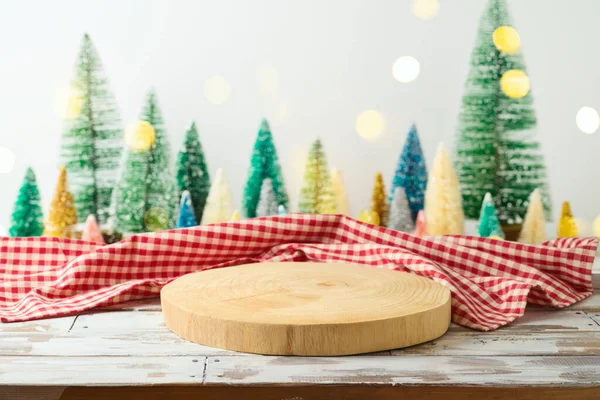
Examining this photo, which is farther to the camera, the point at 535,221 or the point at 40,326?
the point at 535,221

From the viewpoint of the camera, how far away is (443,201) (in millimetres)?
1803

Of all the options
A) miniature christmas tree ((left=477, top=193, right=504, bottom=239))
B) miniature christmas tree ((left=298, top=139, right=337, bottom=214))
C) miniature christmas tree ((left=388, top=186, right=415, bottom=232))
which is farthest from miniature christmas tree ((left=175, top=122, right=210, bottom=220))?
miniature christmas tree ((left=477, top=193, right=504, bottom=239))

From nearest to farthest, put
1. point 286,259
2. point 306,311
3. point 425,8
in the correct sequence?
point 306,311
point 286,259
point 425,8

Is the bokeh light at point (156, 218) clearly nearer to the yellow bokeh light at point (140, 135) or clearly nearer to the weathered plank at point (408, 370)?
the yellow bokeh light at point (140, 135)

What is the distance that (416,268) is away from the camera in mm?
1290

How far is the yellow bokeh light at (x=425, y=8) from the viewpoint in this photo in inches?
69.6

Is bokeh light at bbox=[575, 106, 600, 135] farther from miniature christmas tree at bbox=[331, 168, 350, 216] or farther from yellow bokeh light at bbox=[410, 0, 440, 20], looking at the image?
miniature christmas tree at bbox=[331, 168, 350, 216]

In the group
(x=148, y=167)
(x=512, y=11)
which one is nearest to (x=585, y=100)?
(x=512, y=11)

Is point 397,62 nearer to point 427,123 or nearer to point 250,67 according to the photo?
point 427,123

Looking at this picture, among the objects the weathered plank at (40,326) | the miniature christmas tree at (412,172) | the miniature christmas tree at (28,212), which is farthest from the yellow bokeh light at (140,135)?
the weathered plank at (40,326)

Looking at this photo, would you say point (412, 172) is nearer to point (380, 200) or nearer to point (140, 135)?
point (380, 200)

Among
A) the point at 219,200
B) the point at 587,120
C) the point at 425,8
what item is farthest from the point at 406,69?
the point at 219,200

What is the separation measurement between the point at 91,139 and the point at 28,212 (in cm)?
24

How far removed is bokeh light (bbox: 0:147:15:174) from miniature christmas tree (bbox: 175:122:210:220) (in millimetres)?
415
